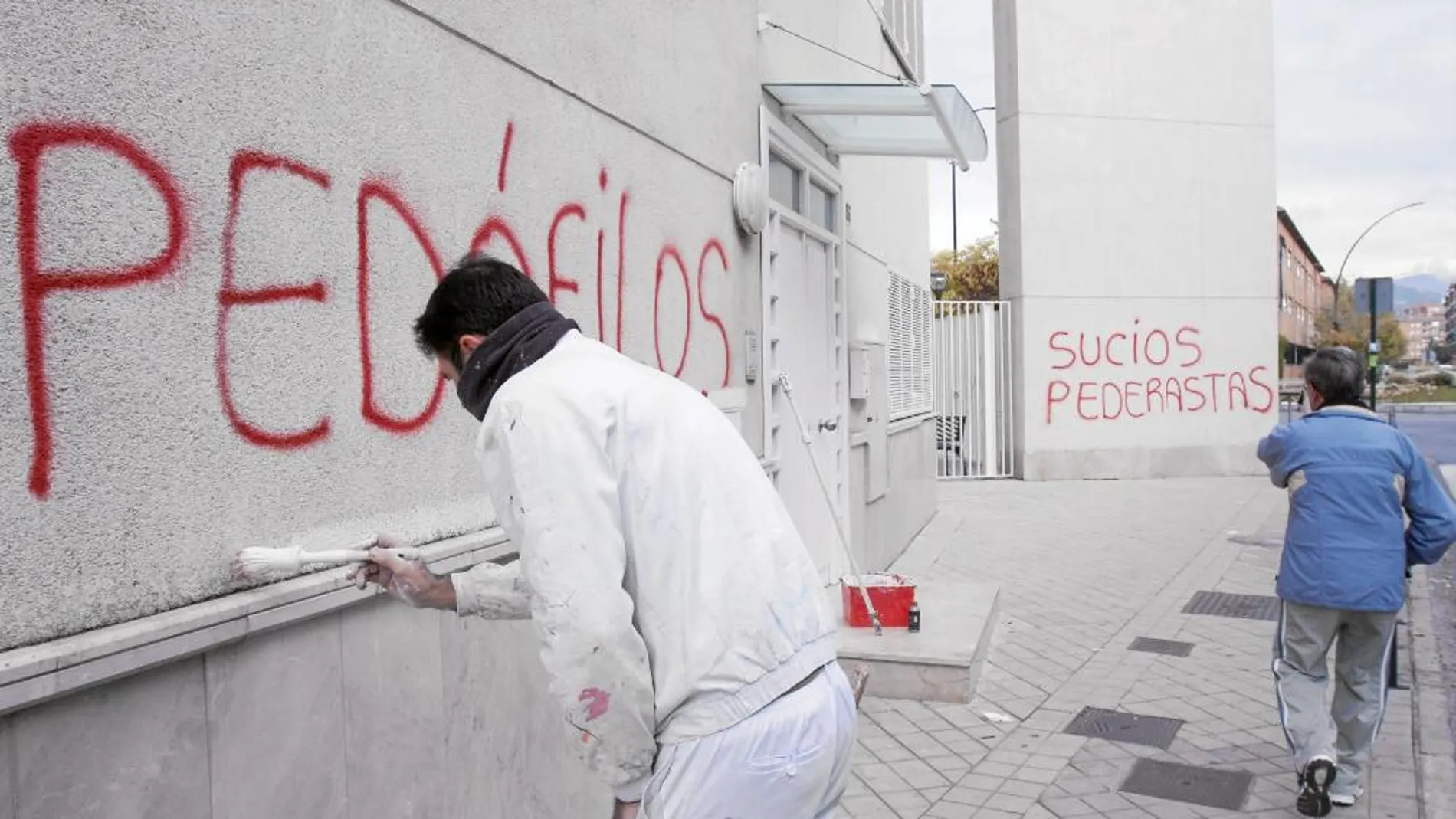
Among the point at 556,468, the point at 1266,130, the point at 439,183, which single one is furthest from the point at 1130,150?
the point at 556,468

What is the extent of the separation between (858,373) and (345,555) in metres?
6.41

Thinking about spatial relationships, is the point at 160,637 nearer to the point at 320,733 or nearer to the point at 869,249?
the point at 320,733

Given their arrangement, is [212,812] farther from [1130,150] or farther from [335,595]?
[1130,150]

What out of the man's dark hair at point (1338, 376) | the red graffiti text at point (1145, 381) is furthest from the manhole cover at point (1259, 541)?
the man's dark hair at point (1338, 376)

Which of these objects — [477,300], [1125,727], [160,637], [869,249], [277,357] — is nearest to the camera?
[477,300]

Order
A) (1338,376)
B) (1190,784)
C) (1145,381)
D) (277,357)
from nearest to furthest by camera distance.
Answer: (277,357)
(1338,376)
(1190,784)
(1145,381)

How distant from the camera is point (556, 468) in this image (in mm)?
1783

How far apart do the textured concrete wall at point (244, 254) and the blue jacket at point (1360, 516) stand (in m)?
2.77

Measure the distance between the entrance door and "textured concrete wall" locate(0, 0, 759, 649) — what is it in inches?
108

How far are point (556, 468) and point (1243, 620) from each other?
276 inches

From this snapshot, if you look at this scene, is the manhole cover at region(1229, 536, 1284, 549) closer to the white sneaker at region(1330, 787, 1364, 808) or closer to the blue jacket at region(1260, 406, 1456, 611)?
the white sneaker at region(1330, 787, 1364, 808)

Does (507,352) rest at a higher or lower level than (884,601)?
higher

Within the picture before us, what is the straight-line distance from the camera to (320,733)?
8.52 ft

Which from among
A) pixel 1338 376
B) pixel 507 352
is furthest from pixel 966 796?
pixel 507 352
